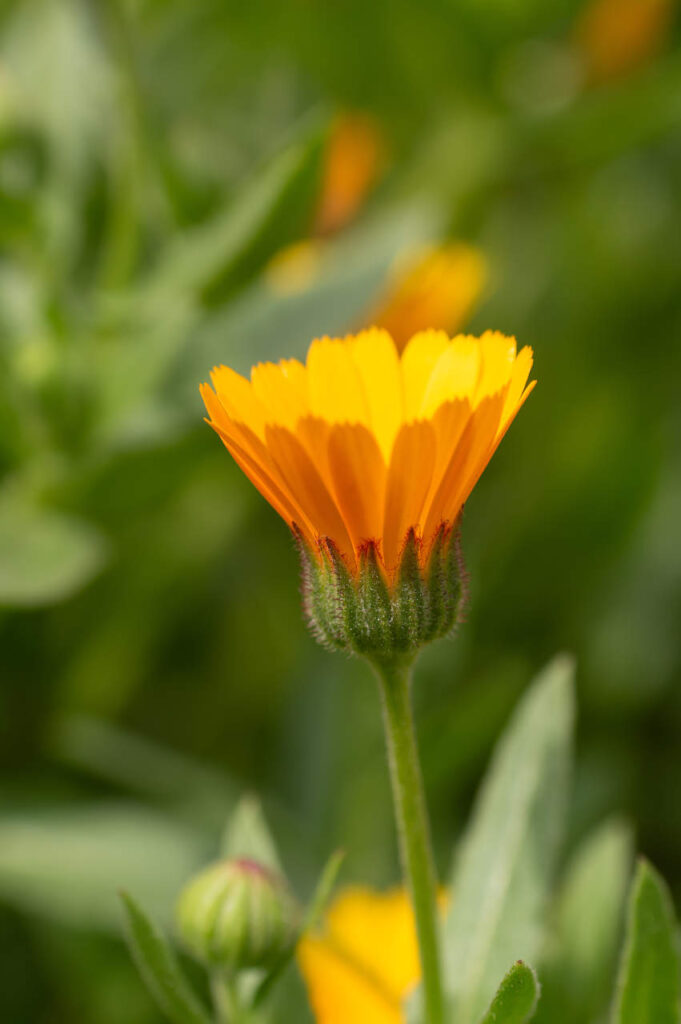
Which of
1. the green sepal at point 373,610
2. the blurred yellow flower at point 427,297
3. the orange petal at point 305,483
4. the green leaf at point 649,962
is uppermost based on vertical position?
the blurred yellow flower at point 427,297

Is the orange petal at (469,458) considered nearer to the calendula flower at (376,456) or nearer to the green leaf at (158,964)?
the calendula flower at (376,456)

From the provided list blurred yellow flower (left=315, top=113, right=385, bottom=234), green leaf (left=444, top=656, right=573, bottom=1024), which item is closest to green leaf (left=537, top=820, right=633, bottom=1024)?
green leaf (left=444, top=656, right=573, bottom=1024)

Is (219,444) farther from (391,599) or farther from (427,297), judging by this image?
(391,599)

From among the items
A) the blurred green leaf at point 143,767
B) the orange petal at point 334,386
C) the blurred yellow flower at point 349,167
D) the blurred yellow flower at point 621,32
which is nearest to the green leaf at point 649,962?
the orange petal at point 334,386

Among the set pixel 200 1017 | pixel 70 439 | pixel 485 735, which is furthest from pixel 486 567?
pixel 200 1017

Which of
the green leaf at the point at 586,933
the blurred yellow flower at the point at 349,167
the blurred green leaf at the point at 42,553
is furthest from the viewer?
the blurred yellow flower at the point at 349,167
